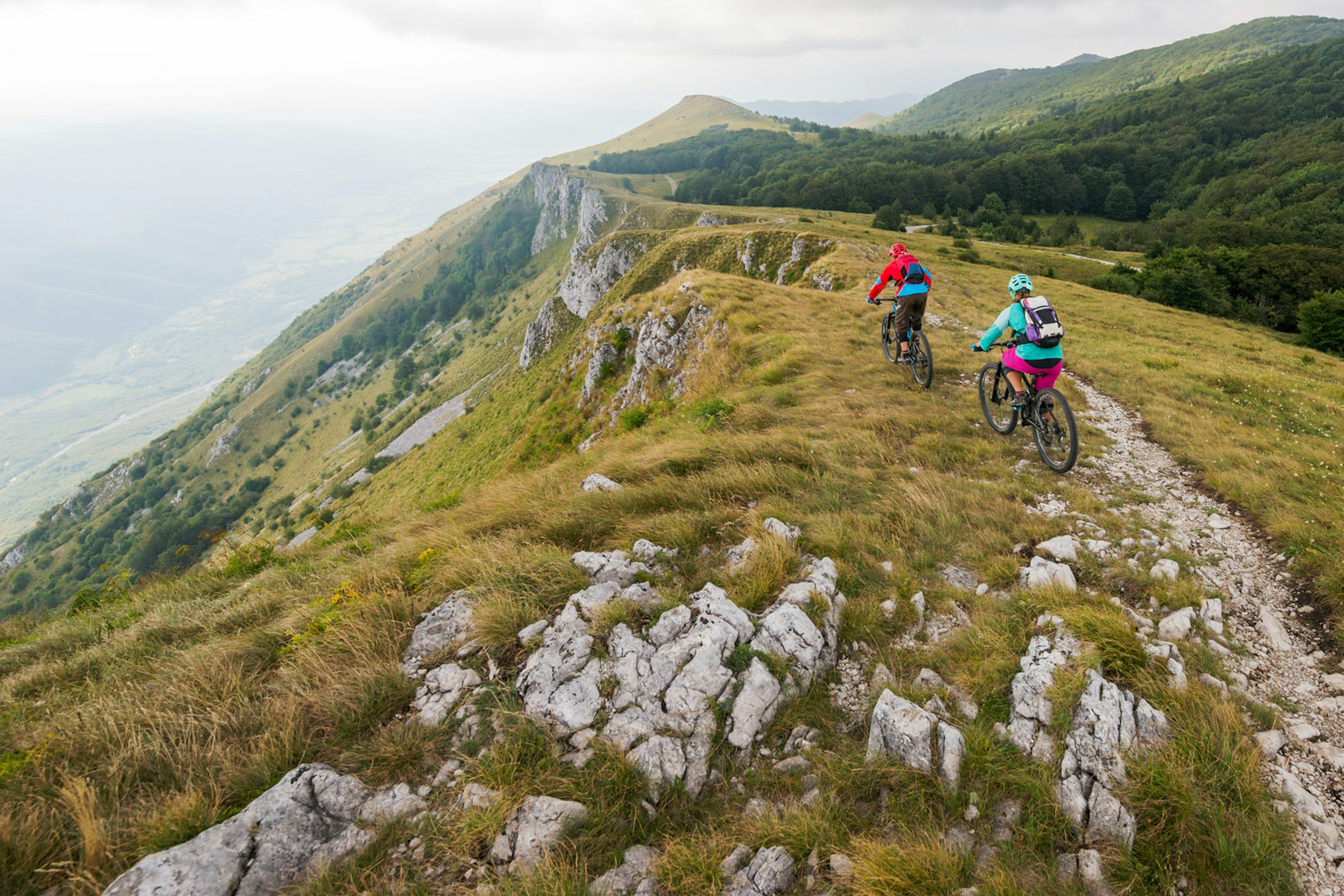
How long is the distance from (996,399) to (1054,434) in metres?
2.24

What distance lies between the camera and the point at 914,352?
13039mm

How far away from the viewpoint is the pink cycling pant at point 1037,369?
8.95 metres

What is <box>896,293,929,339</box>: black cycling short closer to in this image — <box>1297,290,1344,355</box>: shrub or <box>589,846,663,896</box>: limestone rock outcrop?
<box>589,846,663,896</box>: limestone rock outcrop

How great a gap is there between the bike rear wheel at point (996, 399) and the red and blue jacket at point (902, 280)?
117 inches

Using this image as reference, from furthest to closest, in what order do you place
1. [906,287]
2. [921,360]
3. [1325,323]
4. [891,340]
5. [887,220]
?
[887,220] → [1325,323] → [891,340] → [921,360] → [906,287]

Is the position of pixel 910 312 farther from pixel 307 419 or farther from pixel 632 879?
pixel 307 419

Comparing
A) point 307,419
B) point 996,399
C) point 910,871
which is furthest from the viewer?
point 307,419

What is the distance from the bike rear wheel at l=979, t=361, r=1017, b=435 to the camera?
395 inches

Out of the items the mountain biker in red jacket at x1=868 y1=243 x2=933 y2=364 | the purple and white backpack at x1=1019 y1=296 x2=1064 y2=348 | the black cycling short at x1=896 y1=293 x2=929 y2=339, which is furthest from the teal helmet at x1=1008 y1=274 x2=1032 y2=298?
the mountain biker in red jacket at x1=868 y1=243 x2=933 y2=364

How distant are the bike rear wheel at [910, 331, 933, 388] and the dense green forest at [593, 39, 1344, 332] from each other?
5168 centimetres

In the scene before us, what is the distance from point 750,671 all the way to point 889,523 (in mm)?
3210

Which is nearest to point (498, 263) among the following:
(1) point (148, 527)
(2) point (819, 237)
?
(1) point (148, 527)

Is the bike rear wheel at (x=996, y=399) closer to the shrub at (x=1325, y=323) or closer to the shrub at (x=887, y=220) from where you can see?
the shrub at (x=1325, y=323)

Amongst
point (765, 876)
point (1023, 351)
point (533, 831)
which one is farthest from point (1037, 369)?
point (533, 831)
